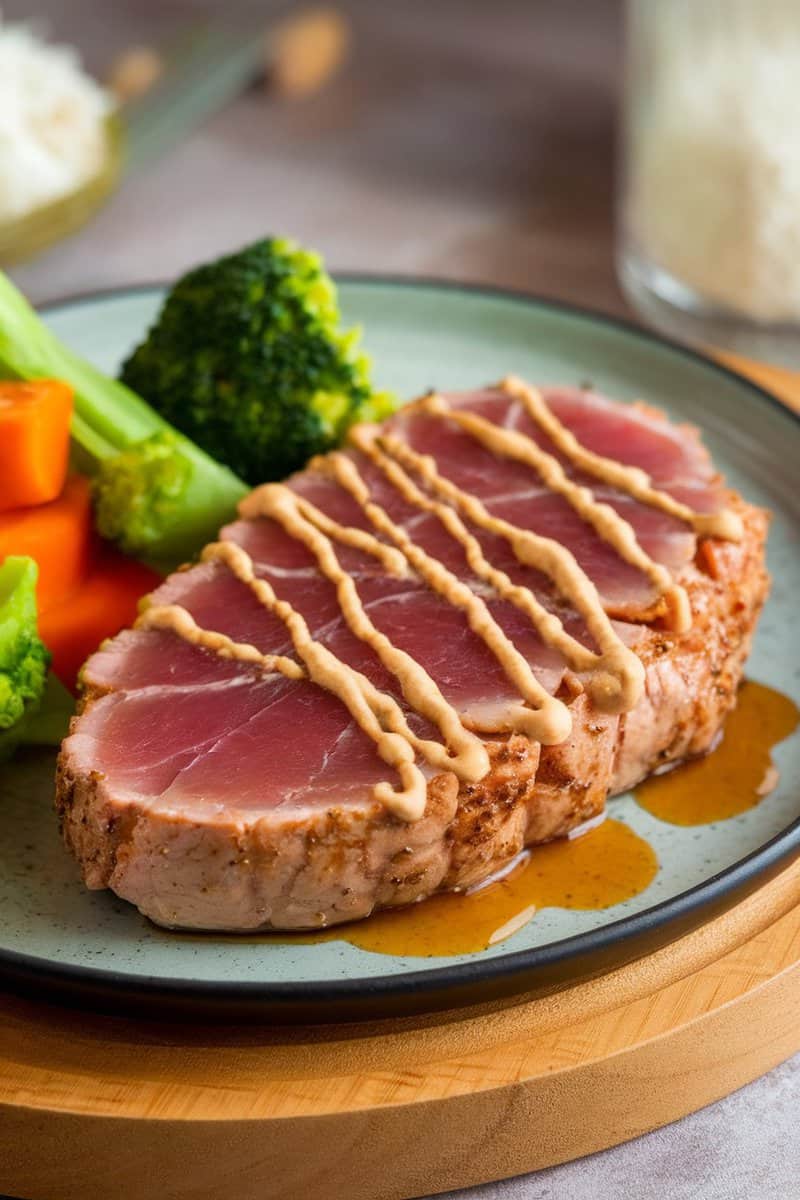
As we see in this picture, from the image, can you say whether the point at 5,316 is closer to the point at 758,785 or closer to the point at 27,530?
the point at 27,530

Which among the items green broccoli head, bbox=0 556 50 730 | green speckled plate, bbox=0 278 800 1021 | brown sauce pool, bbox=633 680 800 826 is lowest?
brown sauce pool, bbox=633 680 800 826

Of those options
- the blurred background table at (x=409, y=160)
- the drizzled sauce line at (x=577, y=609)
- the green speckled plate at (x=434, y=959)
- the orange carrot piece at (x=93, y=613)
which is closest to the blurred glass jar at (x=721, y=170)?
the blurred background table at (x=409, y=160)

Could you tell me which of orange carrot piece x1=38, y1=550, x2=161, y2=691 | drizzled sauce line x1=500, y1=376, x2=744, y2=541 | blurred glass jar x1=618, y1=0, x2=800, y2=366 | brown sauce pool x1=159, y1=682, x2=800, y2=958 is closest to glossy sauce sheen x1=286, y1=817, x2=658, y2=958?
brown sauce pool x1=159, y1=682, x2=800, y2=958

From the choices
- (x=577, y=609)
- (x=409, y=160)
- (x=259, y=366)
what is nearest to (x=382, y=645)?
(x=577, y=609)

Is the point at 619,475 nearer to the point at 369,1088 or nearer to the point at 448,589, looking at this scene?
the point at 448,589

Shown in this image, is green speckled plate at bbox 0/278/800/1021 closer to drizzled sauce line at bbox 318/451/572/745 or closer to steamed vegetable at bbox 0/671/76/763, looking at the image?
steamed vegetable at bbox 0/671/76/763

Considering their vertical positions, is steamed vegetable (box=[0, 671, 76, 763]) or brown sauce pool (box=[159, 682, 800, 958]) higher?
steamed vegetable (box=[0, 671, 76, 763])
